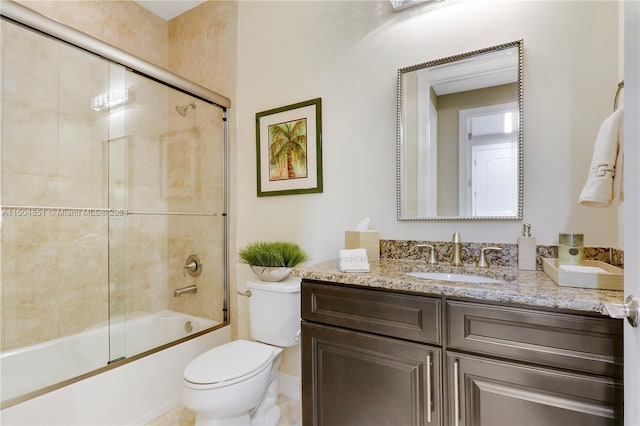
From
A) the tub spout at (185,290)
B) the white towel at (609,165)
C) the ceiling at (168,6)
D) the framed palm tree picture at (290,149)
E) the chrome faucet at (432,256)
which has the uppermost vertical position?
the ceiling at (168,6)

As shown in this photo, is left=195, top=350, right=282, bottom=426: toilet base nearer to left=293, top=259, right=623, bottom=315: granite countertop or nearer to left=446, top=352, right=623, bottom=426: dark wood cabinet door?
left=293, top=259, right=623, bottom=315: granite countertop

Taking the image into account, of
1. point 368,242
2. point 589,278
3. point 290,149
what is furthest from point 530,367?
point 290,149

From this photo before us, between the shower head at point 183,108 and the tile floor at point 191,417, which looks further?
the shower head at point 183,108

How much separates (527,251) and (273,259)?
1.22 metres

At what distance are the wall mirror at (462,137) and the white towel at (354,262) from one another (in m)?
0.40

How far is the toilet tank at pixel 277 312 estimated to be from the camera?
1663mm

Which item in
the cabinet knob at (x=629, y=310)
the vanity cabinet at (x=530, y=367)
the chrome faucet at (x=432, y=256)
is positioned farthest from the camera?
the chrome faucet at (x=432, y=256)

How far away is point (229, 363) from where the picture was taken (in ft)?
4.88

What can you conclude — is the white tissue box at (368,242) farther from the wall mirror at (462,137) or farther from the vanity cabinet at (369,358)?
the vanity cabinet at (369,358)

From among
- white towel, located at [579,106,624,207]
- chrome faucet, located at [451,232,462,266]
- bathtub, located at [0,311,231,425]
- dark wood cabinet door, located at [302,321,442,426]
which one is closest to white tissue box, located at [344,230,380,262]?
chrome faucet, located at [451,232,462,266]

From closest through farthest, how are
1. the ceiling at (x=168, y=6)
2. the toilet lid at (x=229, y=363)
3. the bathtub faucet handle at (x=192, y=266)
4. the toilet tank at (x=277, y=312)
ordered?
the toilet lid at (x=229, y=363) → the toilet tank at (x=277, y=312) → the bathtub faucet handle at (x=192, y=266) → the ceiling at (x=168, y=6)

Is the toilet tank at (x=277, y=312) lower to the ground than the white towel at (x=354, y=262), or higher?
lower

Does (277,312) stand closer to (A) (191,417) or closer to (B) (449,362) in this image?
(A) (191,417)

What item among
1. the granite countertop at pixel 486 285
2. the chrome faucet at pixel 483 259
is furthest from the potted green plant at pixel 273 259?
the chrome faucet at pixel 483 259
